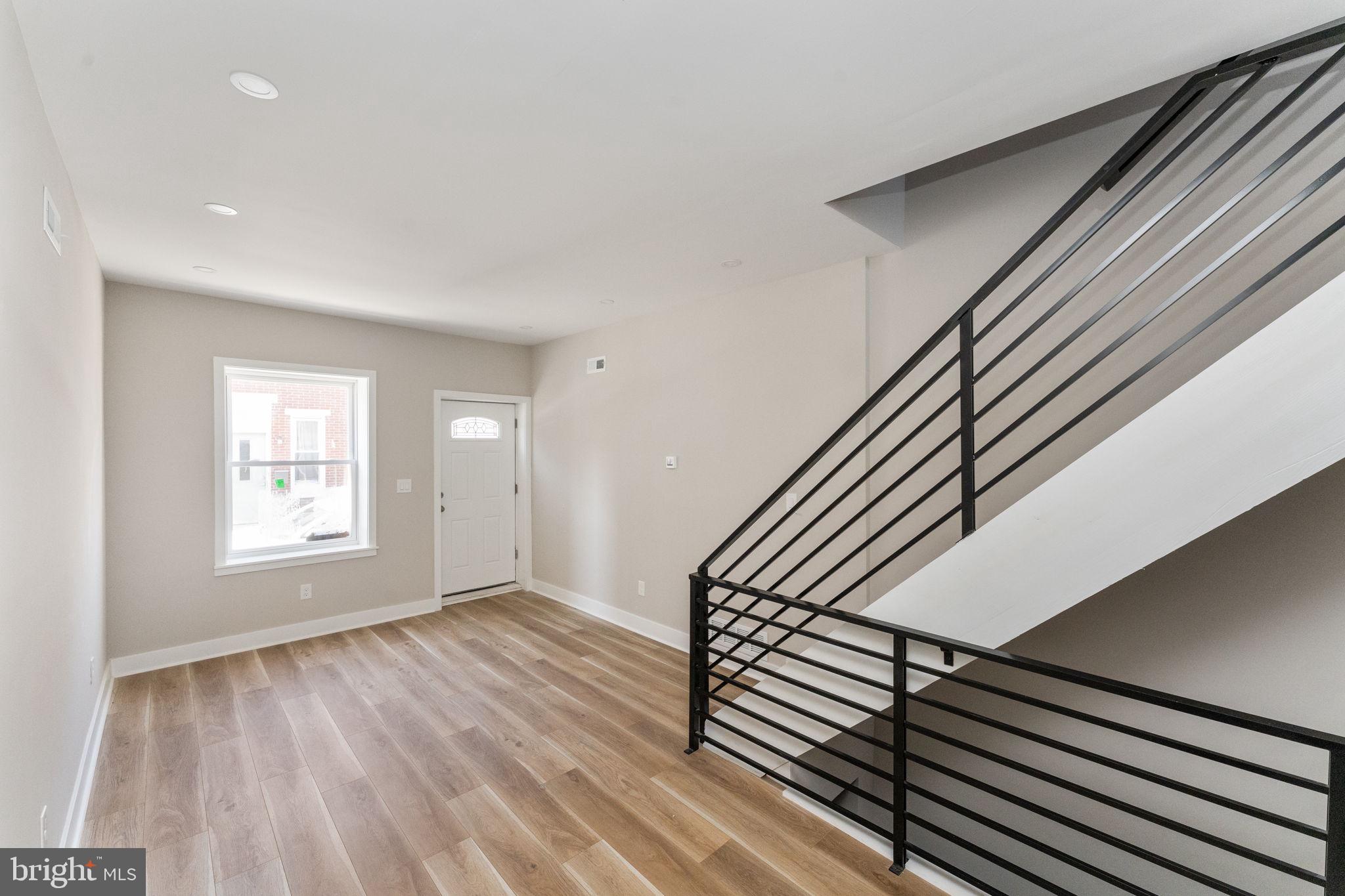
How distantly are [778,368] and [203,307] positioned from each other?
160 inches

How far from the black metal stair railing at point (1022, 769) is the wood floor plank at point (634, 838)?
0.54m

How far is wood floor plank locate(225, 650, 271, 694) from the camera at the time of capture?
3486mm

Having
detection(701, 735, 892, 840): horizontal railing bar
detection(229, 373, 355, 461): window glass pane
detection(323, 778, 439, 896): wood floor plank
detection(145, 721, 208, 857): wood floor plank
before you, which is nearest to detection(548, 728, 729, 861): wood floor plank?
detection(701, 735, 892, 840): horizontal railing bar

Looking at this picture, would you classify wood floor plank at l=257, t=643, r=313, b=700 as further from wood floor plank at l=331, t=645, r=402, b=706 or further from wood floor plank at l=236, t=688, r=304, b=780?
wood floor plank at l=331, t=645, r=402, b=706

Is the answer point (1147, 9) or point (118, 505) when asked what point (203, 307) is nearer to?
point (118, 505)

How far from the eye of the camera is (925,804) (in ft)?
9.95

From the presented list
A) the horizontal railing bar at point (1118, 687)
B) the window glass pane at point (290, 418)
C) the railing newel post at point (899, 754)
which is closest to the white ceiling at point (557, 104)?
the horizontal railing bar at point (1118, 687)

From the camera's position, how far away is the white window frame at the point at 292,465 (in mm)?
3984

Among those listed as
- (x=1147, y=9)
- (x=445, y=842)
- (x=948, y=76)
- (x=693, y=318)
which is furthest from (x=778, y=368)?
(x=445, y=842)

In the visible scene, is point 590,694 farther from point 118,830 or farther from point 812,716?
point 118,830

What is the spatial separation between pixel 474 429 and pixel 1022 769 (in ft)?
16.3

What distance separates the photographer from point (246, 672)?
369cm

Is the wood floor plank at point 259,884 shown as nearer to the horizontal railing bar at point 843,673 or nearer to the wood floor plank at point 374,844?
the wood floor plank at point 374,844

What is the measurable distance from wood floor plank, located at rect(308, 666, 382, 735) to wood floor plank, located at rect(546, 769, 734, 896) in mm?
1276
